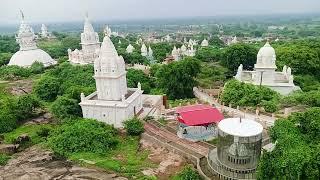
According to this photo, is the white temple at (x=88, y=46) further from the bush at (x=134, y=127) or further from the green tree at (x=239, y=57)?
the bush at (x=134, y=127)

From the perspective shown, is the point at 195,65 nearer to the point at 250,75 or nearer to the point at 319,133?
the point at 250,75

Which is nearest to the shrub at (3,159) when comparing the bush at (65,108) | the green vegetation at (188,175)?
the bush at (65,108)

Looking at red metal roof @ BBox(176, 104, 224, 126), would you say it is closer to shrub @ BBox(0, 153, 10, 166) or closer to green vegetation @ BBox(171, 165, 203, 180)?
green vegetation @ BBox(171, 165, 203, 180)

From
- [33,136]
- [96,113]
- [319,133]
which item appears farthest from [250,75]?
[33,136]

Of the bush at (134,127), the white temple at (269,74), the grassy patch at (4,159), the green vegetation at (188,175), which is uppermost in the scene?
the white temple at (269,74)

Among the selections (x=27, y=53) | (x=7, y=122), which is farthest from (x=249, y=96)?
(x=27, y=53)

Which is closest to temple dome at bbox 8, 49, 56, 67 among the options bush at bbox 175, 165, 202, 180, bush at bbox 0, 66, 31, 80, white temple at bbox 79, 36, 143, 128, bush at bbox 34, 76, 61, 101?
bush at bbox 0, 66, 31, 80
